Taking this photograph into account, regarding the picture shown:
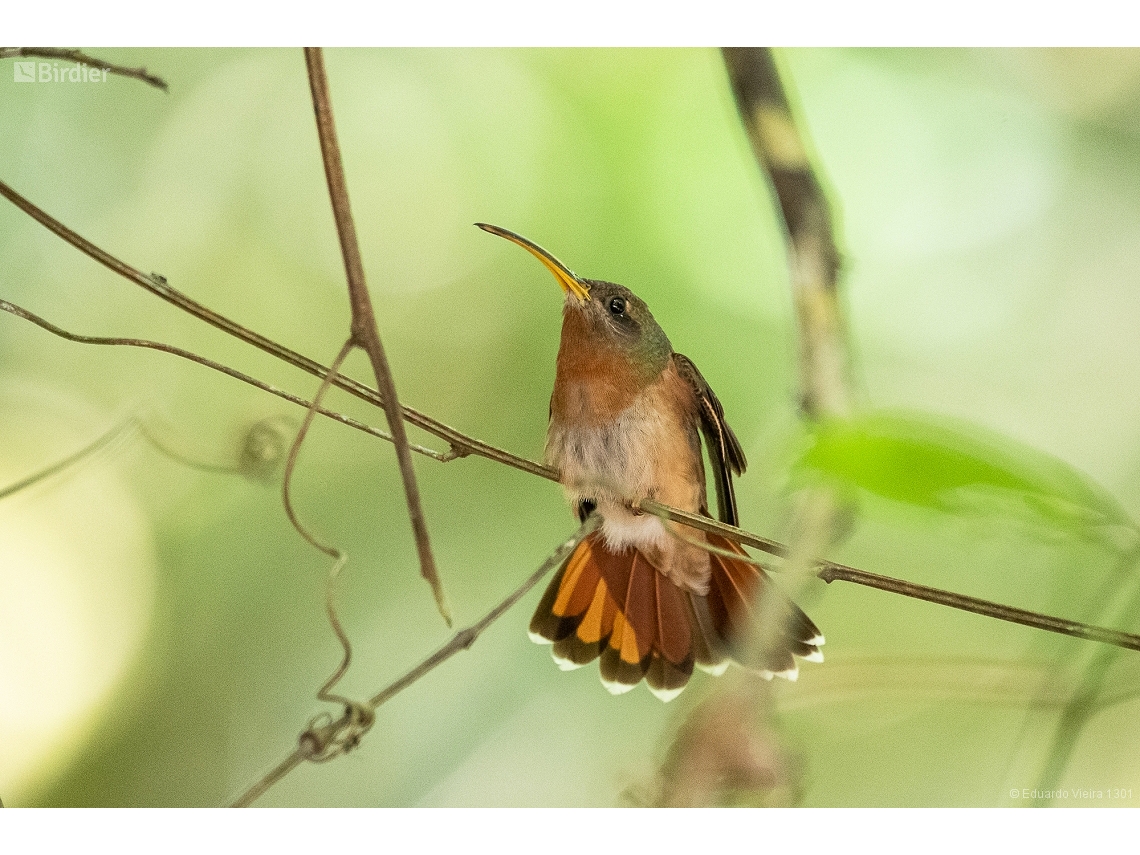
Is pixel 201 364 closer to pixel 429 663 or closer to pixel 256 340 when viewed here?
pixel 256 340

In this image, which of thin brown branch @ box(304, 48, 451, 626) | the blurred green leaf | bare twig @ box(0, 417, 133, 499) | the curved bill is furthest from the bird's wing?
bare twig @ box(0, 417, 133, 499)

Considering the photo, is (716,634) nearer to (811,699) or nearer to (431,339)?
(811,699)

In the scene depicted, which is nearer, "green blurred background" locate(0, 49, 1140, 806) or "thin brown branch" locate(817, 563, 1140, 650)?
"thin brown branch" locate(817, 563, 1140, 650)

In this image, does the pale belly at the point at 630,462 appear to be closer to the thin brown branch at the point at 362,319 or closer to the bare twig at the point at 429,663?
the bare twig at the point at 429,663

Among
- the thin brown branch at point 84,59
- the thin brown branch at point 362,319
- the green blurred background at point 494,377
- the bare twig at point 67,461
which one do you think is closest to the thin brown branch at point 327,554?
the green blurred background at point 494,377

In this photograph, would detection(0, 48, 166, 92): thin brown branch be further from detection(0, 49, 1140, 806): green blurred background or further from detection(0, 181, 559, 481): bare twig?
detection(0, 181, 559, 481): bare twig

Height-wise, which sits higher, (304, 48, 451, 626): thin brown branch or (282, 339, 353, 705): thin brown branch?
(304, 48, 451, 626): thin brown branch
